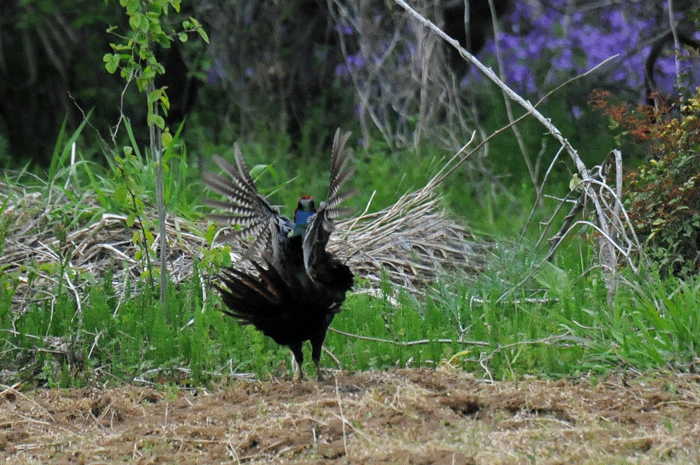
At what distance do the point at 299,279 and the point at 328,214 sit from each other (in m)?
0.35

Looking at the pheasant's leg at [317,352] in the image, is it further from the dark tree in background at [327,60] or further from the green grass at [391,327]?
the dark tree in background at [327,60]

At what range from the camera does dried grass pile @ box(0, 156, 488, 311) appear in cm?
593

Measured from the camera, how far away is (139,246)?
18.5 ft

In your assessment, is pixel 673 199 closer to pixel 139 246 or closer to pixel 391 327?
pixel 391 327

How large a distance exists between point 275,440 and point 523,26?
833 centimetres

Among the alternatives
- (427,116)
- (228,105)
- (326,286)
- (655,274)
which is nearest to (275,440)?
(326,286)

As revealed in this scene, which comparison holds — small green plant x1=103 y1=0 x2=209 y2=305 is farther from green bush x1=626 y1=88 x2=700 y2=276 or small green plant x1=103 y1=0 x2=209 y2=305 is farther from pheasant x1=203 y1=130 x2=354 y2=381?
green bush x1=626 y1=88 x2=700 y2=276

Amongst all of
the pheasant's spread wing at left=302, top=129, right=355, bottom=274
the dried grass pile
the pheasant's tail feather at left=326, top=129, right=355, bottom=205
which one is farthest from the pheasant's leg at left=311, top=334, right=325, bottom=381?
the dried grass pile

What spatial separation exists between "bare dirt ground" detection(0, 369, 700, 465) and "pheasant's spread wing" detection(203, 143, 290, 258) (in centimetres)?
77

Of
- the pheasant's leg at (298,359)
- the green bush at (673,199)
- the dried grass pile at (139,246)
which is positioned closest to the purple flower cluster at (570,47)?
the dried grass pile at (139,246)

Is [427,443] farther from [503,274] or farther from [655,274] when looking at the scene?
[503,274]

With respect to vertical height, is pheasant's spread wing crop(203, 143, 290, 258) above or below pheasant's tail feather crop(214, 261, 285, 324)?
above

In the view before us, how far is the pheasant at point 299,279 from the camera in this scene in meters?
4.19

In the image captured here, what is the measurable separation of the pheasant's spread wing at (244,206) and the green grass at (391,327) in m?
0.63
